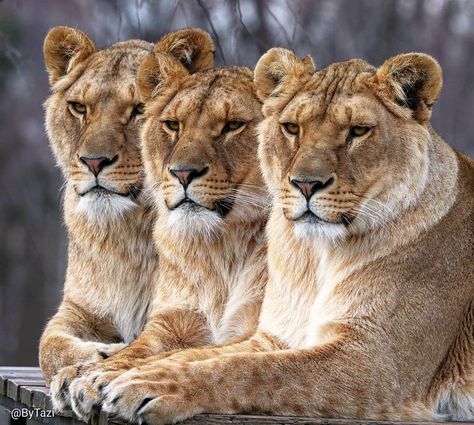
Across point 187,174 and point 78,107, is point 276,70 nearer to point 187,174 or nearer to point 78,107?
point 187,174

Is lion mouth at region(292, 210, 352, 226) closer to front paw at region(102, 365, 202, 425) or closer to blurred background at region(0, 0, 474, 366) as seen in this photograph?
front paw at region(102, 365, 202, 425)

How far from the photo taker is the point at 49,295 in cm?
1923

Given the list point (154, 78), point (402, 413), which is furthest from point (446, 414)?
point (154, 78)

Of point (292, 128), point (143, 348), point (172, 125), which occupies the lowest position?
point (143, 348)

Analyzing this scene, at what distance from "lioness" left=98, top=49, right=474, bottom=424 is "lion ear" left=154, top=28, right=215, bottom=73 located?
1031mm

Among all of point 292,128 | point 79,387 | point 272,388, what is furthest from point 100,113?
point 272,388

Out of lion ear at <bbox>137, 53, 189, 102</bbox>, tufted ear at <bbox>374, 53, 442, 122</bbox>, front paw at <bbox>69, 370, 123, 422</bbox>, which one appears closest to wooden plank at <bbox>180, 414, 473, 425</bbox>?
front paw at <bbox>69, 370, 123, 422</bbox>

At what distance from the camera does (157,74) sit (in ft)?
21.5

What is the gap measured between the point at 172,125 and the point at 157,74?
1.23 ft

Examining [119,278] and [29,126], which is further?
[29,126]

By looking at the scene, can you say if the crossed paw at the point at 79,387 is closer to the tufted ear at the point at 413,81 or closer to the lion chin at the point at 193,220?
the lion chin at the point at 193,220

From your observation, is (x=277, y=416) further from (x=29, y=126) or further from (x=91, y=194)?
(x=29, y=126)

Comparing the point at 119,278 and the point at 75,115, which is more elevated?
the point at 75,115

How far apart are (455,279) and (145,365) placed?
4.10ft
